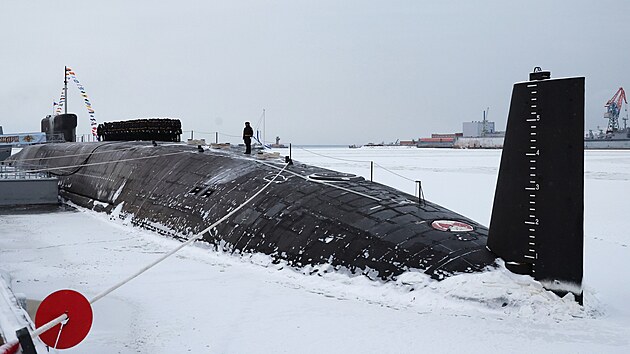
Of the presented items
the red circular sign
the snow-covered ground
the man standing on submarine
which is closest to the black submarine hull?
the snow-covered ground

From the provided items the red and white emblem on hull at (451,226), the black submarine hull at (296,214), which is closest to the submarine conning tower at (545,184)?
the black submarine hull at (296,214)

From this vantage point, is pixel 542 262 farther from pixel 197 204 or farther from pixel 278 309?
pixel 197 204

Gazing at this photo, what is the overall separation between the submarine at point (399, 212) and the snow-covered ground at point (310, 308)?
0.28 m

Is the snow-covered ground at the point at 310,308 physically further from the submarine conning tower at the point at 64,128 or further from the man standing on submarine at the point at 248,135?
the submarine conning tower at the point at 64,128

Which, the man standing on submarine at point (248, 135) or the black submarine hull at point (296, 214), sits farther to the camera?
the man standing on submarine at point (248, 135)

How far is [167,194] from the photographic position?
39.4 ft

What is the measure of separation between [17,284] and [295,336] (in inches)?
168

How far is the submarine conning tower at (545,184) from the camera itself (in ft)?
21.1

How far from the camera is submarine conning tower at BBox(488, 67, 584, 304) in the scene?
6.44m

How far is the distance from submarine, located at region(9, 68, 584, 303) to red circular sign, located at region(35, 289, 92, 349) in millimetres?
3932

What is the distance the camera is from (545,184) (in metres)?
6.62

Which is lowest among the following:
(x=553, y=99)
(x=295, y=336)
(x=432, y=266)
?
(x=295, y=336)

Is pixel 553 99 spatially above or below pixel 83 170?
above

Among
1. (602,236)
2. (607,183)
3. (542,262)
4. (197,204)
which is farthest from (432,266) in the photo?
(607,183)
